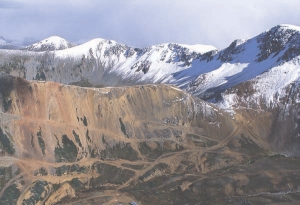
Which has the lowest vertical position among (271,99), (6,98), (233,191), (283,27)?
(233,191)

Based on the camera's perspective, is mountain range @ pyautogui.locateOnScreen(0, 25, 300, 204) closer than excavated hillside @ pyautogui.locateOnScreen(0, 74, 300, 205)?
No

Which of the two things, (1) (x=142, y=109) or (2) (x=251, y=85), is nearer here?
(1) (x=142, y=109)

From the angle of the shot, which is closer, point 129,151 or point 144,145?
point 129,151

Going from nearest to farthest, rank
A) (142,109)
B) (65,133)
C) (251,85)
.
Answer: (65,133), (142,109), (251,85)

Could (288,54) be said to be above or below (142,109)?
above

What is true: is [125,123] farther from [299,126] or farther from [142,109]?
[299,126]

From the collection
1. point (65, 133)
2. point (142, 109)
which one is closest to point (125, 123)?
point (142, 109)

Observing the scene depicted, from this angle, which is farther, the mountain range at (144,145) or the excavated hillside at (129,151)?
the mountain range at (144,145)

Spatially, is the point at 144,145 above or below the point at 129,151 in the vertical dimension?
above
